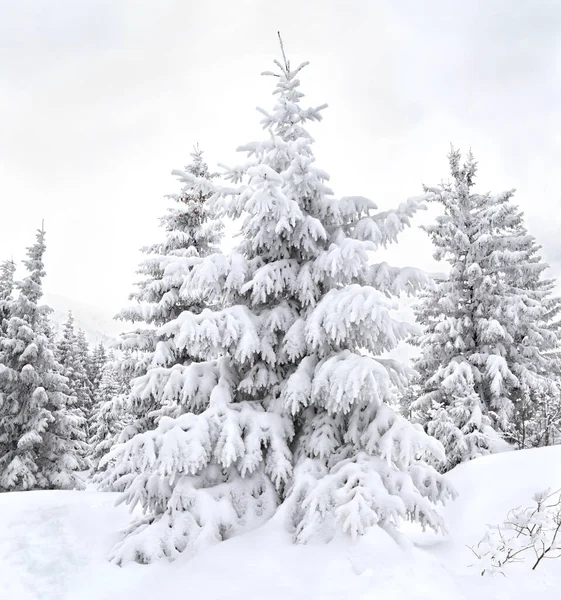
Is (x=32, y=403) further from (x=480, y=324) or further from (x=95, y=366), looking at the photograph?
(x=95, y=366)

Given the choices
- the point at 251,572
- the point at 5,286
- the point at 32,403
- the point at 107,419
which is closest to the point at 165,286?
the point at 32,403

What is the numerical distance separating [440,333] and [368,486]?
39.8 ft

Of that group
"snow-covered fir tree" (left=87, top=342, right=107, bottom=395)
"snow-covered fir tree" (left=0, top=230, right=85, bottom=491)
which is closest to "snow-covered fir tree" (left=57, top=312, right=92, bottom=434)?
"snow-covered fir tree" (left=87, top=342, right=107, bottom=395)

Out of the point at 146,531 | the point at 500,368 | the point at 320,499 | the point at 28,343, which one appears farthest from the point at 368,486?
the point at 28,343

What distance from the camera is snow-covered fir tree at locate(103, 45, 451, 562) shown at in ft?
16.3

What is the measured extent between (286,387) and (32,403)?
A: 52.4ft

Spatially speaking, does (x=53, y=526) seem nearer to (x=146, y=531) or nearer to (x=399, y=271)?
(x=146, y=531)

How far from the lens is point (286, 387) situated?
5781 mm

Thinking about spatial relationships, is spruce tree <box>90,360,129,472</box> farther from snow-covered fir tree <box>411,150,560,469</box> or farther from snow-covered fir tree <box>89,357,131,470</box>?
snow-covered fir tree <box>411,150,560,469</box>

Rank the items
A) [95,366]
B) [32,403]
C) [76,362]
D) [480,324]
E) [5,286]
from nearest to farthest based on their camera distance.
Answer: [480,324] < [32,403] < [5,286] < [76,362] < [95,366]

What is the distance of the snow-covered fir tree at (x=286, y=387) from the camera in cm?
497

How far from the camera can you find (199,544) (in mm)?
4863

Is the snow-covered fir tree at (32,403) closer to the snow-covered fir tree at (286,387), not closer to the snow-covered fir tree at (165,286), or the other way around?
the snow-covered fir tree at (165,286)

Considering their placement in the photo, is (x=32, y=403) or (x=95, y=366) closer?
(x=32, y=403)
